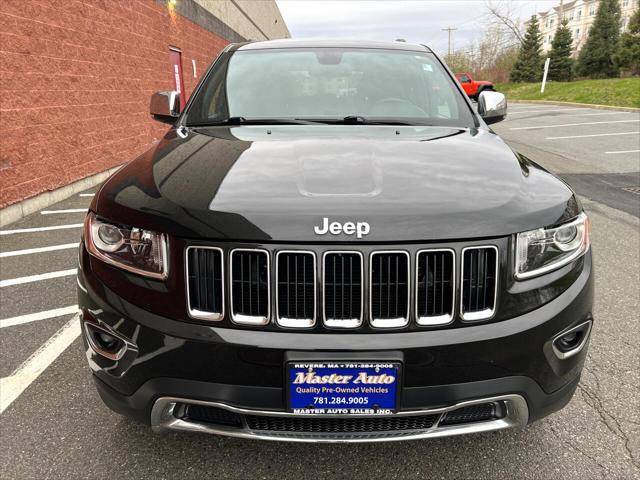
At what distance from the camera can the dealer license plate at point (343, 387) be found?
1.68 m

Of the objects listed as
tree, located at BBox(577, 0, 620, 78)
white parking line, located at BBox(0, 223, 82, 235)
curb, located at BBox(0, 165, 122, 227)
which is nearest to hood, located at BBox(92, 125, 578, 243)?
white parking line, located at BBox(0, 223, 82, 235)

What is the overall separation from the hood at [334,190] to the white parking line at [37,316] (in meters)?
1.73

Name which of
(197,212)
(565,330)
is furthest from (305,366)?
(565,330)

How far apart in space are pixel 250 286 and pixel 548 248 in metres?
1.02

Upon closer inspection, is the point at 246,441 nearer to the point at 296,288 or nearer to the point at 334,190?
the point at 296,288

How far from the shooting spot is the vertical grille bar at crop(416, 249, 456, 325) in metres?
1.69

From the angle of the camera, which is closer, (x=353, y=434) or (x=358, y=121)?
(x=353, y=434)

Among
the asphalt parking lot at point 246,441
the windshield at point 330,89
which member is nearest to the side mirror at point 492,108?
the windshield at point 330,89

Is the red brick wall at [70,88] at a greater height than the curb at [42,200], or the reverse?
the red brick wall at [70,88]

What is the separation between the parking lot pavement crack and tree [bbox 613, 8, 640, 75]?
116 feet

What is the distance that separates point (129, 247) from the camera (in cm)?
185

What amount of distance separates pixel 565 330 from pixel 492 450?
0.71 m

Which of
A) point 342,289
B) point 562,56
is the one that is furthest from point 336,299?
point 562,56

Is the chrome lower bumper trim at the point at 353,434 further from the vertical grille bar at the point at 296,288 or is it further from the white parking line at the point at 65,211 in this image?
the white parking line at the point at 65,211
